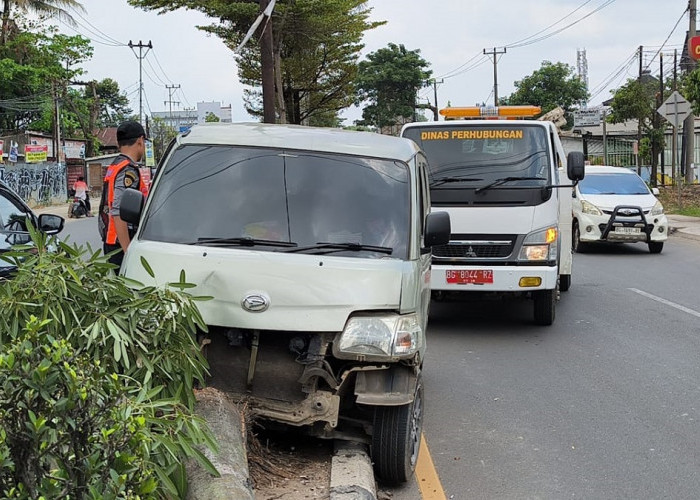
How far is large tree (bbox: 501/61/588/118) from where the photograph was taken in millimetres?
67875

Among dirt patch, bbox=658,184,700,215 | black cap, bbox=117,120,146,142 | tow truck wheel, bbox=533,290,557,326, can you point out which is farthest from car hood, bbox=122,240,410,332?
dirt patch, bbox=658,184,700,215

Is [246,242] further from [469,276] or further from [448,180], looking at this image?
[448,180]

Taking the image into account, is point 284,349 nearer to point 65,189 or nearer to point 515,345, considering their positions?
point 515,345

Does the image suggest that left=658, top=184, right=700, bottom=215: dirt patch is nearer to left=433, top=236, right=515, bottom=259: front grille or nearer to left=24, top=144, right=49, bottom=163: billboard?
left=433, top=236, right=515, bottom=259: front grille

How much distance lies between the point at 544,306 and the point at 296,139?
189 inches

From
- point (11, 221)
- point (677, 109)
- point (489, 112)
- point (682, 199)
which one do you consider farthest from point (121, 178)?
point (682, 199)

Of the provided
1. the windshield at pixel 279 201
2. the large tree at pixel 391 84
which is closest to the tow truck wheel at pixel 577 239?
the windshield at pixel 279 201

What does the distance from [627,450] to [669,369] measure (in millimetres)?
2341

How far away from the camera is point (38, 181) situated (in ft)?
137

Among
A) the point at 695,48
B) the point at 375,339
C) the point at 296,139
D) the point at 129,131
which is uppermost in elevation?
the point at 695,48

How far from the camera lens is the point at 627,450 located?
530 centimetres

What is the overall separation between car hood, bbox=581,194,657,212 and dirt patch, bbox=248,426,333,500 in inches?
517

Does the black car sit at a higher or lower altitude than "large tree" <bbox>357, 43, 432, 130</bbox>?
lower

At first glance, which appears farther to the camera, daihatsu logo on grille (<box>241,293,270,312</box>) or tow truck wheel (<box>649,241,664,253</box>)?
tow truck wheel (<box>649,241,664,253</box>)
